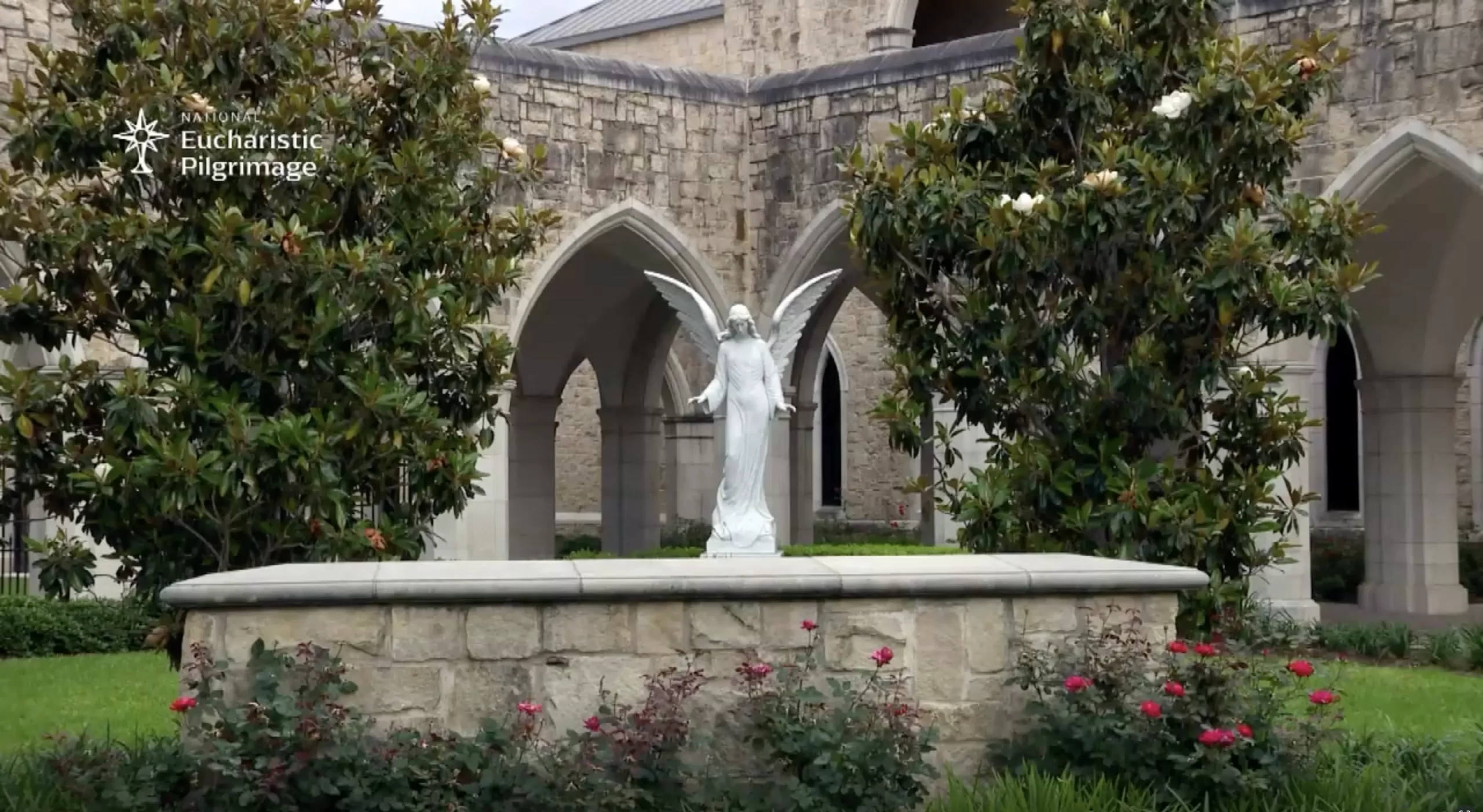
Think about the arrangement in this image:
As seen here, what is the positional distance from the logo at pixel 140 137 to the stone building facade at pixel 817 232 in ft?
21.2

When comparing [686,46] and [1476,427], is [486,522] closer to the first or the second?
[1476,427]

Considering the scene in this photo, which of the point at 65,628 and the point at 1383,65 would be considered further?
the point at 1383,65

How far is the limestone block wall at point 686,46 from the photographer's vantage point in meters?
25.5

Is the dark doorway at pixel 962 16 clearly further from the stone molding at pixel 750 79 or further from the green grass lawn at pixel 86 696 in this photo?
the green grass lawn at pixel 86 696

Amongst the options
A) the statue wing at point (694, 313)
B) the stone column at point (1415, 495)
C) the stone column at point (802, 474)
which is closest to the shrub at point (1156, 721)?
the statue wing at point (694, 313)

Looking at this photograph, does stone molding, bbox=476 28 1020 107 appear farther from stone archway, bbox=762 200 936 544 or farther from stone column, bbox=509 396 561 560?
stone column, bbox=509 396 561 560

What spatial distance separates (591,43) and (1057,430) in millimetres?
20887

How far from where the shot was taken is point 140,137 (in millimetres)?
7363

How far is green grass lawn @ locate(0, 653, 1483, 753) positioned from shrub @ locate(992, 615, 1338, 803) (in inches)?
67.3

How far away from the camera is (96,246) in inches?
290

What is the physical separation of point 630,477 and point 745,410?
1145cm

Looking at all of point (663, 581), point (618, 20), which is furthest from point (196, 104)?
point (618, 20)

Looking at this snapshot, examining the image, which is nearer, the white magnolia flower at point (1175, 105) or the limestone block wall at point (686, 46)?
the white magnolia flower at point (1175, 105)

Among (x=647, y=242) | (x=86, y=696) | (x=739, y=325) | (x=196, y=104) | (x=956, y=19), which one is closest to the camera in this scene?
(x=196, y=104)
